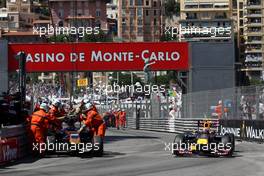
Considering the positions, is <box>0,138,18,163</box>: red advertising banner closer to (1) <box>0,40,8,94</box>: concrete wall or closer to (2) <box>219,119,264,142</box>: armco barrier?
(2) <box>219,119,264,142</box>: armco barrier

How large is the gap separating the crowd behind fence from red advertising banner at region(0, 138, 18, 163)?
10.4 m

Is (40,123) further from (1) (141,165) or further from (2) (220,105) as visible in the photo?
(2) (220,105)

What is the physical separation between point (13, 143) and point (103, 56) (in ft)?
65.0

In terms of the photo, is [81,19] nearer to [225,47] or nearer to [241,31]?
[241,31]

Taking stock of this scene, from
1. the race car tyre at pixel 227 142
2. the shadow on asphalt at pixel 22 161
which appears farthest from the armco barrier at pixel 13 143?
the race car tyre at pixel 227 142

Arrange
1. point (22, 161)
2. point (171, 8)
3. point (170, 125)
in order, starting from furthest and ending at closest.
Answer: point (171, 8)
point (170, 125)
point (22, 161)

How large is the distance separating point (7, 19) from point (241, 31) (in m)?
72.1

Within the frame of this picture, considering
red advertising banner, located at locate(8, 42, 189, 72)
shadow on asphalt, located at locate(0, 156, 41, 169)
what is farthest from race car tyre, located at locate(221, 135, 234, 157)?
red advertising banner, located at locate(8, 42, 189, 72)

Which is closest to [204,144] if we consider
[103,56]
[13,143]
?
[13,143]

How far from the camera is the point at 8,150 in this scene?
1898 centimetres

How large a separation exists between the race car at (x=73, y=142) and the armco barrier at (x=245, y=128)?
26.2ft

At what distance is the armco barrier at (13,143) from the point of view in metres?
18.5

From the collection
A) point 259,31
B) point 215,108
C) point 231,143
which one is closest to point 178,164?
point 231,143

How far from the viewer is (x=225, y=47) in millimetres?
40094
